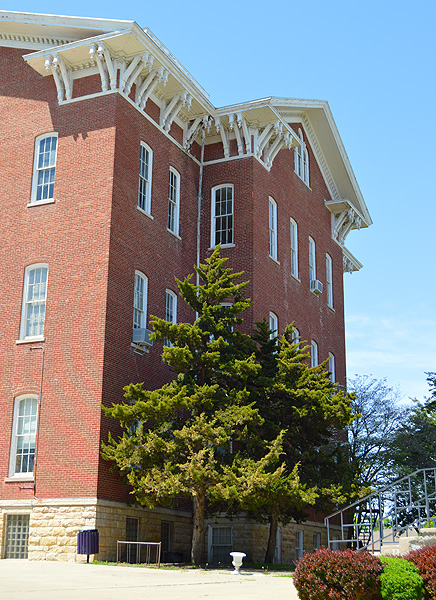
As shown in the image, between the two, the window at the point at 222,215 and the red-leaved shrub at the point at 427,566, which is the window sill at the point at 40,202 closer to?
the window at the point at 222,215

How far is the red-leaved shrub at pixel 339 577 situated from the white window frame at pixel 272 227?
19.1 metres

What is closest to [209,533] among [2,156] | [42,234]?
[42,234]

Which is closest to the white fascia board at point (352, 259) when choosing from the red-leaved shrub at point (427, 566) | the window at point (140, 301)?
the window at point (140, 301)

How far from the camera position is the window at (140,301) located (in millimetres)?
24406

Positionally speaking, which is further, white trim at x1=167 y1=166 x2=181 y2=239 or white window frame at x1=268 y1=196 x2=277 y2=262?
white window frame at x1=268 y1=196 x2=277 y2=262

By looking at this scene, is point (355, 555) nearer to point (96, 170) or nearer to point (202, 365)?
point (202, 365)

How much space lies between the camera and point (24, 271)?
79.6 feet

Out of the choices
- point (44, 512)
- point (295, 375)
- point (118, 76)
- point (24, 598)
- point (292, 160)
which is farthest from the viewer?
point (292, 160)

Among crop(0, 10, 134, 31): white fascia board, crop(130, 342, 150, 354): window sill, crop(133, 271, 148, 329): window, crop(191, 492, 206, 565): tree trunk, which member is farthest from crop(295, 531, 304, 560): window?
crop(0, 10, 134, 31): white fascia board

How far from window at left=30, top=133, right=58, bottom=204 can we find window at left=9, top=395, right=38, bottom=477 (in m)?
6.58

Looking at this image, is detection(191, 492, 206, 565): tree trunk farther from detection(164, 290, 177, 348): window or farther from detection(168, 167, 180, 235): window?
detection(168, 167, 180, 235): window

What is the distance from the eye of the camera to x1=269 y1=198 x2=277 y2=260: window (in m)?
30.3

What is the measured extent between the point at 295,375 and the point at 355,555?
38.6ft

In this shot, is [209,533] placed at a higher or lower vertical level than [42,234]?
lower
